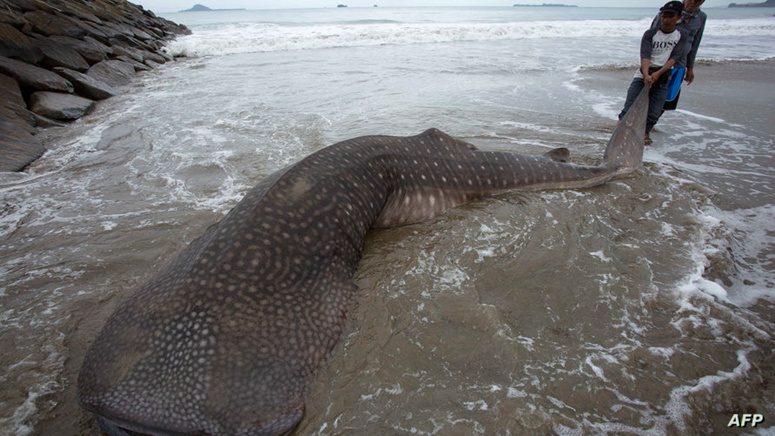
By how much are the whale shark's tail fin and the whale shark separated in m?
3.78

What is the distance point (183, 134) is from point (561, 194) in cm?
699

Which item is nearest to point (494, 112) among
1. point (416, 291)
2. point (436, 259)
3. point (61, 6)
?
point (436, 259)

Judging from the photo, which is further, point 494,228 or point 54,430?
point 494,228

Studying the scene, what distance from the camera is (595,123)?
7879mm

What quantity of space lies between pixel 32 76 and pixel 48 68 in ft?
6.20

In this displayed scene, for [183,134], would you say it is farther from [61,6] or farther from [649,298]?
[61,6]

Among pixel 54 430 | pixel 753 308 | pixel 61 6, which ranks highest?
pixel 61 6

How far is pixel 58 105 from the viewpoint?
27.2 ft

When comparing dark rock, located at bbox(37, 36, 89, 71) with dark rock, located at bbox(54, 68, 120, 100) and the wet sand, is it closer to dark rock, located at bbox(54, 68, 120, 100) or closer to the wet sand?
dark rock, located at bbox(54, 68, 120, 100)

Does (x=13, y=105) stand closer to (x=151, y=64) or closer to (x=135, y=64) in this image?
(x=135, y=64)

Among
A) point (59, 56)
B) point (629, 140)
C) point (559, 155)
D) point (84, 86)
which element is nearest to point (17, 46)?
point (59, 56)

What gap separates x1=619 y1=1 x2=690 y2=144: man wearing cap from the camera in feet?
18.6

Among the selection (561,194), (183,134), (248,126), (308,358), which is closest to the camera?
(308,358)

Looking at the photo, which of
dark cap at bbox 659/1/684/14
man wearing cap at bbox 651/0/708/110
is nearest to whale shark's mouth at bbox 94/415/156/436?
dark cap at bbox 659/1/684/14
